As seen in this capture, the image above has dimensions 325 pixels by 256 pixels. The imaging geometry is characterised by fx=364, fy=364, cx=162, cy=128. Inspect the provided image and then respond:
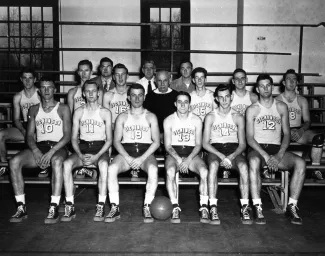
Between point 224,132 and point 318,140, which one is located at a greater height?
point 224,132

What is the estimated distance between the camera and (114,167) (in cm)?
414

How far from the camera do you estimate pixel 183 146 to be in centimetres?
444

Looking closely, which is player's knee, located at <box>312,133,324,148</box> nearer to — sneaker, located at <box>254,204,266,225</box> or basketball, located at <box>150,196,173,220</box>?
sneaker, located at <box>254,204,266,225</box>

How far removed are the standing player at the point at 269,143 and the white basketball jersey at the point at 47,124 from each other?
2.37 metres

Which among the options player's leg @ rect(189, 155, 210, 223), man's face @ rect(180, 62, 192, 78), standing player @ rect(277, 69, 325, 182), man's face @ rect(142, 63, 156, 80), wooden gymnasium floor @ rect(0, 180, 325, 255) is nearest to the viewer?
wooden gymnasium floor @ rect(0, 180, 325, 255)

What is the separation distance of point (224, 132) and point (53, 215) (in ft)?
7.28

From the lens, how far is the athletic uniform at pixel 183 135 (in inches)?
174

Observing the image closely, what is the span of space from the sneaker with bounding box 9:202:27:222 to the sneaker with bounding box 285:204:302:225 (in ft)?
9.91

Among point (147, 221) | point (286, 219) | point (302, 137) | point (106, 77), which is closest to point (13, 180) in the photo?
point (147, 221)

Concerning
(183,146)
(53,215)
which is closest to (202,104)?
(183,146)

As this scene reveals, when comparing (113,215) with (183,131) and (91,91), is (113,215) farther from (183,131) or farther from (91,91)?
(91,91)

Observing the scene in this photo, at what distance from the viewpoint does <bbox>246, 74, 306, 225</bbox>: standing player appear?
4137mm

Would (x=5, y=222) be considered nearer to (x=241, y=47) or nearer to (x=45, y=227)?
(x=45, y=227)

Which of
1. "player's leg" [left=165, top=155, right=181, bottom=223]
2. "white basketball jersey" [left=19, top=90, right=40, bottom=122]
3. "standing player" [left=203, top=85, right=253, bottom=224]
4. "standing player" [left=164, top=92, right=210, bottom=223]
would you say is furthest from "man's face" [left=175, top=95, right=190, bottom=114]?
"white basketball jersey" [left=19, top=90, right=40, bottom=122]
